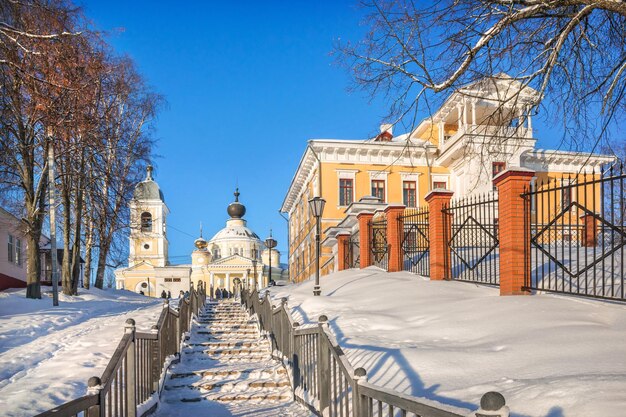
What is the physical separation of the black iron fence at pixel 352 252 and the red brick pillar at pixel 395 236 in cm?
431

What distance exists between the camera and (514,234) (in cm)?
1001

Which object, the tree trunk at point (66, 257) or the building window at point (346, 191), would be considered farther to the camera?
the building window at point (346, 191)

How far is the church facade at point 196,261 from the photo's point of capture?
70250 mm

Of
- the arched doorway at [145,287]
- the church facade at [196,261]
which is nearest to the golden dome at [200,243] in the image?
the church facade at [196,261]

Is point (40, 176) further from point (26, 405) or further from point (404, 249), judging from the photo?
point (26, 405)

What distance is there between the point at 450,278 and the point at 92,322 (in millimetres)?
8859

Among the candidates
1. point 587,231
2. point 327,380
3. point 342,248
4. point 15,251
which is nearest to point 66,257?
point 342,248

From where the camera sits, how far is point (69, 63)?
913 centimetres

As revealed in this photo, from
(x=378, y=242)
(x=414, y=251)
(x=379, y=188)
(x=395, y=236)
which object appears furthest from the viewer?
(x=379, y=188)

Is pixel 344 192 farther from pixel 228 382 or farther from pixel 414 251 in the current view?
pixel 228 382

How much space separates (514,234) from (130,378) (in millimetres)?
6980

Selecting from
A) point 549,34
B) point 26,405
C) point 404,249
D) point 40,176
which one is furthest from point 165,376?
point 40,176

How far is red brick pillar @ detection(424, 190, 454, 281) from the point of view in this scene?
43.9 ft

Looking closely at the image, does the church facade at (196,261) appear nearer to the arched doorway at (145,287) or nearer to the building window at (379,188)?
the arched doorway at (145,287)
